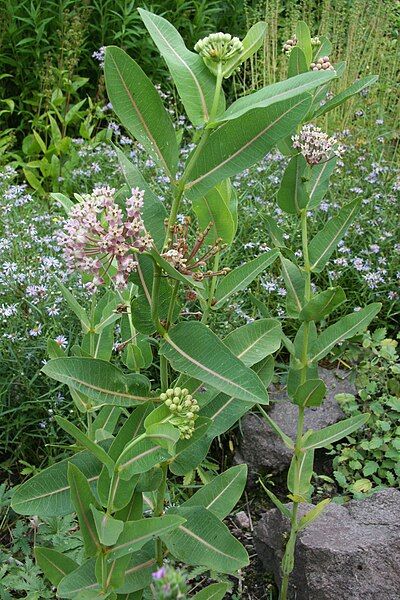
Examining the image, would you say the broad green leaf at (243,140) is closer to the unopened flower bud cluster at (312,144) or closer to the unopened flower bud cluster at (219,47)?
the unopened flower bud cluster at (219,47)

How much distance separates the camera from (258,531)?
253 cm

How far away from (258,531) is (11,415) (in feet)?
3.12

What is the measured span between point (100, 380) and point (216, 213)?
0.42 meters

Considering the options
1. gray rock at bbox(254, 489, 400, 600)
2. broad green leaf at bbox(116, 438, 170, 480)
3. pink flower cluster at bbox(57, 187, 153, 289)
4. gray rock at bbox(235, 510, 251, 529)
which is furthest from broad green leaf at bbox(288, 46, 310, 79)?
gray rock at bbox(235, 510, 251, 529)

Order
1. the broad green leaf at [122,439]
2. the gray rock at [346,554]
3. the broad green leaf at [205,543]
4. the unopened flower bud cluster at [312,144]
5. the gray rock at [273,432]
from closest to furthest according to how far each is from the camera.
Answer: the broad green leaf at [122,439]
the broad green leaf at [205,543]
the unopened flower bud cluster at [312,144]
the gray rock at [346,554]
the gray rock at [273,432]

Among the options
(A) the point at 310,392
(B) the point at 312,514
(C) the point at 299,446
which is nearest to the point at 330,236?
(A) the point at 310,392

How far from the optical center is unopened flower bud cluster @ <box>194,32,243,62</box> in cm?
144

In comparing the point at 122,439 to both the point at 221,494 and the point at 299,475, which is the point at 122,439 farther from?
the point at 299,475

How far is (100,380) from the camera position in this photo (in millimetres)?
1573

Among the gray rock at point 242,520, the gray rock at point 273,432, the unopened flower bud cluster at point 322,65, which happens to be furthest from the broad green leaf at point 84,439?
the gray rock at point 273,432

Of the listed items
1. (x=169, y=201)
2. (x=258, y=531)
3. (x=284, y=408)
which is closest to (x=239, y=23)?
(x=169, y=201)

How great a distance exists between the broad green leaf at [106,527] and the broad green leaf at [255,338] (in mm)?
467

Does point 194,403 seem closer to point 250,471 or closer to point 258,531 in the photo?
point 258,531

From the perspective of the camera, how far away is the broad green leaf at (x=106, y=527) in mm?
1506
